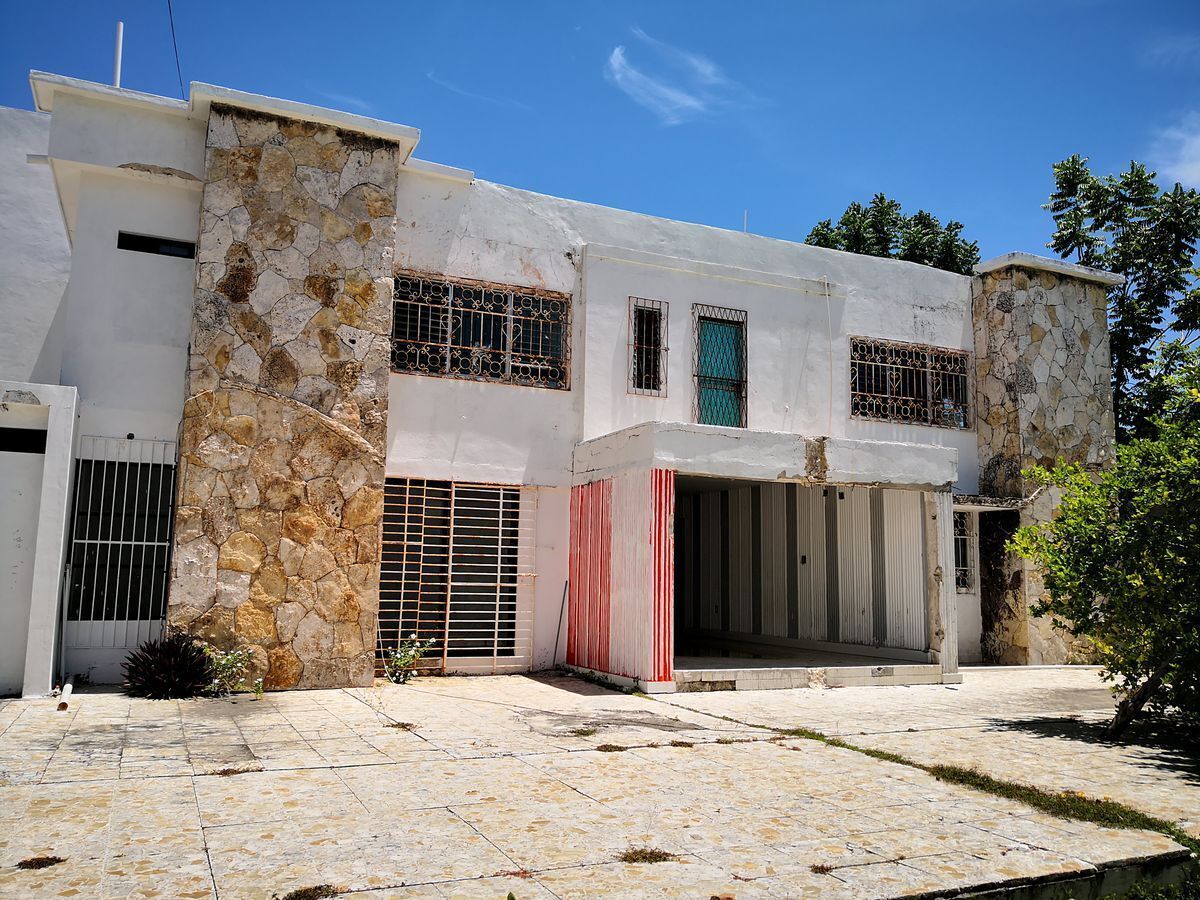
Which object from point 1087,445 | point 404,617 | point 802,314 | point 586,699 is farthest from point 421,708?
point 1087,445

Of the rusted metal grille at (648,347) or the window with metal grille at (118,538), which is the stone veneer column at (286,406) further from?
the rusted metal grille at (648,347)

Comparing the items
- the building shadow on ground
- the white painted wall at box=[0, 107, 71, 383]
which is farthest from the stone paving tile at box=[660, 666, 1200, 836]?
the white painted wall at box=[0, 107, 71, 383]

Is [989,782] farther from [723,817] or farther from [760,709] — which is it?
[760,709]

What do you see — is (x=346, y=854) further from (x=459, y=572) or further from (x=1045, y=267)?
(x=1045, y=267)

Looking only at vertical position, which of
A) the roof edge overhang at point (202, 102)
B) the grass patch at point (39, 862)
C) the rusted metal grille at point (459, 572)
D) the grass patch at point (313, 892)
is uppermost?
the roof edge overhang at point (202, 102)

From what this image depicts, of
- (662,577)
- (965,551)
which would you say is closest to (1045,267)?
(965,551)

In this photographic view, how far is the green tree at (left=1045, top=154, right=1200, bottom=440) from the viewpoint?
1853cm

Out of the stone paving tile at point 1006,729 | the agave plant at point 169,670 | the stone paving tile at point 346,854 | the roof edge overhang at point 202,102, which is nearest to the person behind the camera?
the stone paving tile at point 346,854

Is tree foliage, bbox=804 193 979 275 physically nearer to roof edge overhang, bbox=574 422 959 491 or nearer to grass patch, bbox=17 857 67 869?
roof edge overhang, bbox=574 422 959 491

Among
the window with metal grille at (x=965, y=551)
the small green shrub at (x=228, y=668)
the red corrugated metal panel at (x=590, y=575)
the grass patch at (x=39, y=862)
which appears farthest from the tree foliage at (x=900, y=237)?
the grass patch at (x=39, y=862)

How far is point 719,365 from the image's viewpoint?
13.8m

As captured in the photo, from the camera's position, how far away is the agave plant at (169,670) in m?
9.27

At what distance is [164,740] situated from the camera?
716 centimetres

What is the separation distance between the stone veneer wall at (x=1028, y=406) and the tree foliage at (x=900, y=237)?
6.75 metres
